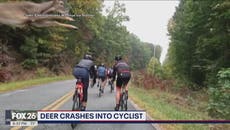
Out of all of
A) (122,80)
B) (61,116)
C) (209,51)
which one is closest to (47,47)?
(209,51)

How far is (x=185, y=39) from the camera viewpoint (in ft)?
136

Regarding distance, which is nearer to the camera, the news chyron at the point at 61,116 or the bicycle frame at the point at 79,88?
the news chyron at the point at 61,116

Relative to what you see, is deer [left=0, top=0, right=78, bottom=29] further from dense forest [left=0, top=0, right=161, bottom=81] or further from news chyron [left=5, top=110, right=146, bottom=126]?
dense forest [left=0, top=0, right=161, bottom=81]

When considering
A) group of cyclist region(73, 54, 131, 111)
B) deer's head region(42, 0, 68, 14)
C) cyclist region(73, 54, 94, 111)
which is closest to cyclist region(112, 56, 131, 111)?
group of cyclist region(73, 54, 131, 111)

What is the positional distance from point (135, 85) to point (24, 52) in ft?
47.5

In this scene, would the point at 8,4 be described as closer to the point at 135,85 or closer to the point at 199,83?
the point at 135,85

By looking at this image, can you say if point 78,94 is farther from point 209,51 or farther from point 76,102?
point 209,51

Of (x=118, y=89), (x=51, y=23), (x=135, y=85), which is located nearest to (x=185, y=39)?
(x=135, y=85)

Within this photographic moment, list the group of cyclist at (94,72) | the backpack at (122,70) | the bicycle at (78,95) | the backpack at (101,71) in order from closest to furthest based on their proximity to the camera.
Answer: the bicycle at (78,95) < the group of cyclist at (94,72) < the backpack at (122,70) < the backpack at (101,71)

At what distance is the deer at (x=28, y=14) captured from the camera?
2219 millimetres

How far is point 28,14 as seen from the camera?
223 cm

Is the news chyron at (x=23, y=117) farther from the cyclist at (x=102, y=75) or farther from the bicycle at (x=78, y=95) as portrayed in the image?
the cyclist at (x=102, y=75)

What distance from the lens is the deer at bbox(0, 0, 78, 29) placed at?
222cm

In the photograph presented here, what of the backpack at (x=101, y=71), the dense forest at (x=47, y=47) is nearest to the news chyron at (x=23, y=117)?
the dense forest at (x=47, y=47)
